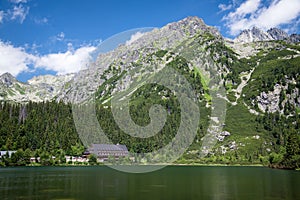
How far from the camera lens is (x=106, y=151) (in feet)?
474

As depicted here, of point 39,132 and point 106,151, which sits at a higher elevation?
point 39,132

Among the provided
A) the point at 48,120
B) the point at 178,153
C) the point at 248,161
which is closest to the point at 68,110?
the point at 48,120

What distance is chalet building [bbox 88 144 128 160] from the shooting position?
458 feet

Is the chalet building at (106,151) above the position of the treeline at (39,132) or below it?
below

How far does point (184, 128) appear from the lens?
17688cm

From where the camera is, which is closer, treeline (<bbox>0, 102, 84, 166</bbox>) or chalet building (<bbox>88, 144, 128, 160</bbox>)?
treeline (<bbox>0, 102, 84, 166</bbox>)

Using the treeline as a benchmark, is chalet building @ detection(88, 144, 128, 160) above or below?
below

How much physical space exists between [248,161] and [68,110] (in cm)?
9711

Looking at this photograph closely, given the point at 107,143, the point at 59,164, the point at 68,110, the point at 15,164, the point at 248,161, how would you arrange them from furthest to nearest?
the point at 68,110
the point at 107,143
the point at 248,161
the point at 59,164
the point at 15,164

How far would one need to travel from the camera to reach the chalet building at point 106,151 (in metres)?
140

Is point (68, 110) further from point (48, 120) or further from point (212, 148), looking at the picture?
point (212, 148)

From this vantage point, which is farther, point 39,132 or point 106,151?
point 106,151

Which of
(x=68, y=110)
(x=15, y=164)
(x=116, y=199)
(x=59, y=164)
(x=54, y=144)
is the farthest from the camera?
(x=68, y=110)

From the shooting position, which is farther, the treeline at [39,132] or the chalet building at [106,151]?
the chalet building at [106,151]
